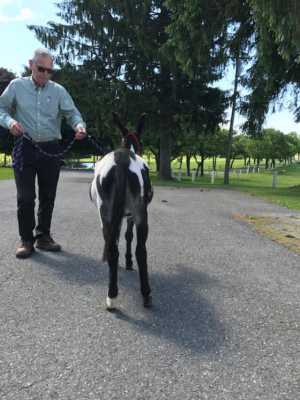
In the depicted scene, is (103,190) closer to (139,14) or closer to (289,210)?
(289,210)

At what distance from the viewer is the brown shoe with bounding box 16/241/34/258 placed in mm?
4755

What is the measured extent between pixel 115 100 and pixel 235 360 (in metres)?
23.0

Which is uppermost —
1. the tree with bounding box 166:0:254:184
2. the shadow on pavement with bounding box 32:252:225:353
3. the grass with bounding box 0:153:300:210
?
the tree with bounding box 166:0:254:184

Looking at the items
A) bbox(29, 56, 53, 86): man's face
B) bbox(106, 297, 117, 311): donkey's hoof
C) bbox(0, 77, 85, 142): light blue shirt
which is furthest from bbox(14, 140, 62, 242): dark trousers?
bbox(106, 297, 117, 311): donkey's hoof

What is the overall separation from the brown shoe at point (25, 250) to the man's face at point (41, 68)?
2.15m

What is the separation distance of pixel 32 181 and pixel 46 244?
3.09 feet

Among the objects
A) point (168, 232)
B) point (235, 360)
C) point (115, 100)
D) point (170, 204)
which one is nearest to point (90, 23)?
point (115, 100)

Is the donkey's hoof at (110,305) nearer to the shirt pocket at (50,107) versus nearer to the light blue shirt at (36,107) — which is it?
the light blue shirt at (36,107)

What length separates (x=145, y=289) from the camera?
134 inches

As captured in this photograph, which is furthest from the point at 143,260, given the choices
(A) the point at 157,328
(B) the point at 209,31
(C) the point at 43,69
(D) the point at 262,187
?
(D) the point at 262,187

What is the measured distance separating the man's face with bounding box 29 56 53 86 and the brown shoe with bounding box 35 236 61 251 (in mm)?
2166

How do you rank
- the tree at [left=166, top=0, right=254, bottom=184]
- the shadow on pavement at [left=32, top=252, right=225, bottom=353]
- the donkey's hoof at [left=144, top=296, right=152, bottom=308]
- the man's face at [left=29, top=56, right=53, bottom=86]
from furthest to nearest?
the tree at [left=166, top=0, right=254, bottom=184] → the man's face at [left=29, top=56, right=53, bottom=86] → the donkey's hoof at [left=144, top=296, right=152, bottom=308] → the shadow on pavement at [left=32, top=252, right=225, bottom=353]

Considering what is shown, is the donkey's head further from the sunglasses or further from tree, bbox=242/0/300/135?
tree, bbox=242/0/300/135

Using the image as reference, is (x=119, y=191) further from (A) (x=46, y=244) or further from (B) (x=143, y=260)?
(A) (x=46, y=244)
